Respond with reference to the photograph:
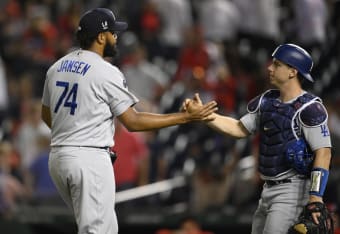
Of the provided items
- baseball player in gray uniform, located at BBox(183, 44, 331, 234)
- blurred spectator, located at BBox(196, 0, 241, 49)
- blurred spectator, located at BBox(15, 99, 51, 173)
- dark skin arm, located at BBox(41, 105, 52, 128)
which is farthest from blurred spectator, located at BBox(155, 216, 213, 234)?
blurred spectator, located at BBox(196, 0, 241, 49)

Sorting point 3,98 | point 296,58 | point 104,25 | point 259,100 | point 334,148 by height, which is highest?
point 104,25

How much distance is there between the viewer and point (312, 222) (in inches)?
296

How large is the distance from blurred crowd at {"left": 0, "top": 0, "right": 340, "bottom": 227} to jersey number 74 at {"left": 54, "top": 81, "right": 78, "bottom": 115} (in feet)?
14.5

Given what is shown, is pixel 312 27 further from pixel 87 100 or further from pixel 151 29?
pixel 87 100

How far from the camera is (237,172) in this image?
40.6 feet

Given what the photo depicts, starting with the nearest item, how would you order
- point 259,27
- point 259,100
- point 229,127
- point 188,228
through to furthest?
1. point 259,100
2. point 229,127
3. point 188,228
4. point 259,27

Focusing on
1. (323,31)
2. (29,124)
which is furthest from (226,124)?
(323,31)

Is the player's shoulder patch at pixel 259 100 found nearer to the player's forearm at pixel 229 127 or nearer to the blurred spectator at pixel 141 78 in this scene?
the player's forearm at pixel 229 127

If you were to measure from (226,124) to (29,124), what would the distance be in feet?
18.1

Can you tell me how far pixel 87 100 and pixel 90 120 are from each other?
14 cm

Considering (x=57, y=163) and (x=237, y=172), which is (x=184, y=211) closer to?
(x=237, y=172)

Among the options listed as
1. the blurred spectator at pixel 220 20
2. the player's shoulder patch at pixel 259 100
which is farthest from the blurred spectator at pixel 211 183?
the player's shoulder patch at pixel 259 100

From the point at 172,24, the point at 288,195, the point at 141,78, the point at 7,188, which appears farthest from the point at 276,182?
the point at 172,24

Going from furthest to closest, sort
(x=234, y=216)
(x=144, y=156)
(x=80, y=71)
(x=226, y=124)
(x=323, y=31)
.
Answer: (x=323, y=31) → (x=144, y=156) → (x=234, y=216) → (x=226, y=124) → (x=80, y=71)
